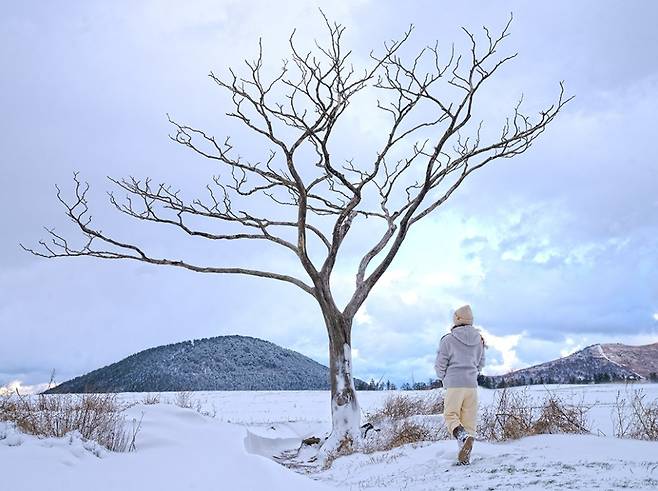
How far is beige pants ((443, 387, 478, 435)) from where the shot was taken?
8.52 m

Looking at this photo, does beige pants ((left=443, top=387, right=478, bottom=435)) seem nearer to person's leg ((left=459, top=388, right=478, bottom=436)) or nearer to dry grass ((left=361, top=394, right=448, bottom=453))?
person's leg ((left=459, top=388, right=478, bottom=436))

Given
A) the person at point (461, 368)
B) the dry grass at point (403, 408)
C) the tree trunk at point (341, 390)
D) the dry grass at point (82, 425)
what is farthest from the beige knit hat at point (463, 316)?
the dry grass at point (403, 408)

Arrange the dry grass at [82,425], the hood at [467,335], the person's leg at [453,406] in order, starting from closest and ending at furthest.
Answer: the dry grass at [82,425] → the person's leg at [453,406] → the hood at [467,335]

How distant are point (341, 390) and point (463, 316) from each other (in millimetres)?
4538

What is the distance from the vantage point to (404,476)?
766cm

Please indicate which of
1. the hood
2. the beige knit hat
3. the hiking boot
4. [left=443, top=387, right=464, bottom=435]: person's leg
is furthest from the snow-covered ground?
the beige knit hat

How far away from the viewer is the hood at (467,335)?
879 cm

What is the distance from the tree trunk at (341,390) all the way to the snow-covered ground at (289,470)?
4.88 feet

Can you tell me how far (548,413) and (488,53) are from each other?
25.2ft

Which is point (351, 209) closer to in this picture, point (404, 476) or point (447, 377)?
point (447, 377)

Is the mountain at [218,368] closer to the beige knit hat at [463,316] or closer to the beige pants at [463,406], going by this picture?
the beige knit hat at [463,316]

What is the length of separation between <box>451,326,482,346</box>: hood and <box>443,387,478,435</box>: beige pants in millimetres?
630

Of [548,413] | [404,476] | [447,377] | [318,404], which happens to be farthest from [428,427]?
[318,404]

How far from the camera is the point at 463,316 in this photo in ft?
29.5
